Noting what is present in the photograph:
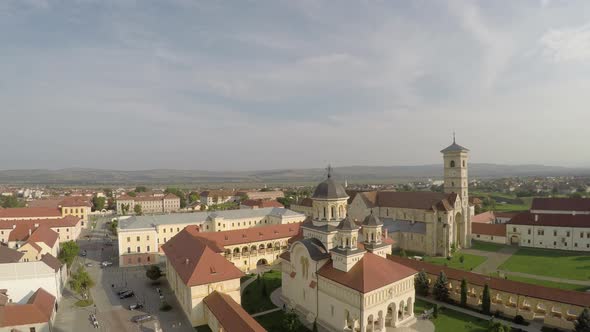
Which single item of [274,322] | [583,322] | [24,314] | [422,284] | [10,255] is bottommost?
[274,322]

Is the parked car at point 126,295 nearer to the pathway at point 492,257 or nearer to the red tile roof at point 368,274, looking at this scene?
the red tile roof at point 368,274

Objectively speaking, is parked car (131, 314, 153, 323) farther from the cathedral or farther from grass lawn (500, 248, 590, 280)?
grass lawn (500, 248, 590, 280)

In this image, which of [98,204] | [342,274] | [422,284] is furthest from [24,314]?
[98,204]

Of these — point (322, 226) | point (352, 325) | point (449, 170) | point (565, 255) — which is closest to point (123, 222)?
point (322, 226)

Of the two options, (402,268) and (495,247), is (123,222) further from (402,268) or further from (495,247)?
(495,247)

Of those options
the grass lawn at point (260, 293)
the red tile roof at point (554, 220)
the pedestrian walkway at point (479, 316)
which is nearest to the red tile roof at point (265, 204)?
the grass lawn at point (260, 293)

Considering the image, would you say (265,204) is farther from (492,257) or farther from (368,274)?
(368,274)
